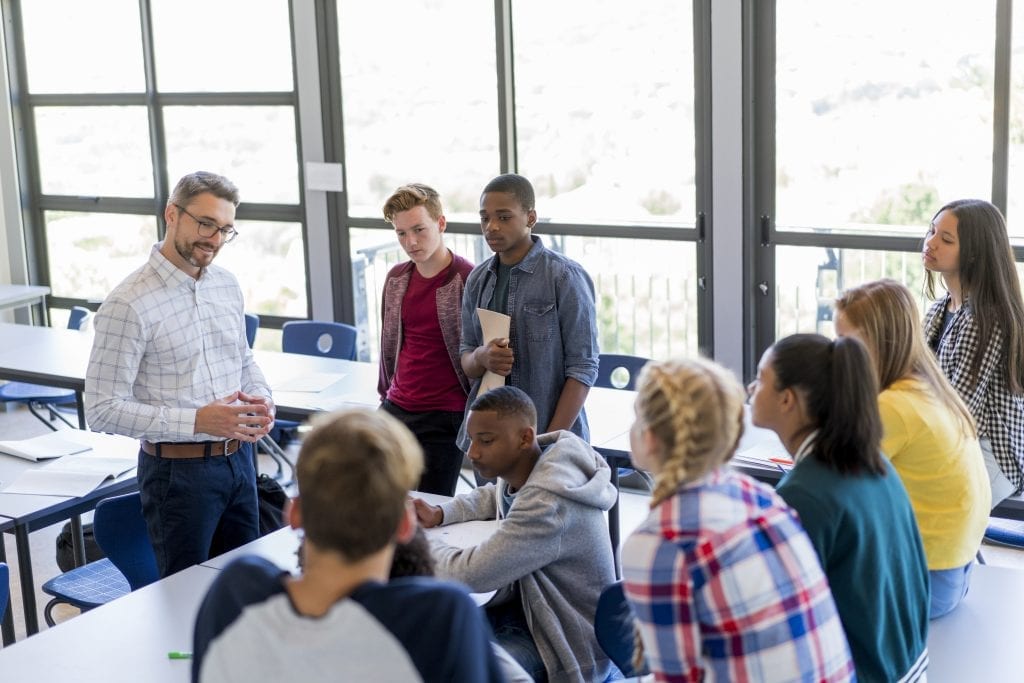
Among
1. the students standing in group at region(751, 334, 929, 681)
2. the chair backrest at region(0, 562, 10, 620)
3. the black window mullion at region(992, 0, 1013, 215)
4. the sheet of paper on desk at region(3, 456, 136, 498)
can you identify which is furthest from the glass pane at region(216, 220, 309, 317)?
the students standing in group at region(751, 334, 929, 681)

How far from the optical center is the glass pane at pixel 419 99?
5.81 m

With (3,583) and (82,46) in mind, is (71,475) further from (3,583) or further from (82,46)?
(82,46)

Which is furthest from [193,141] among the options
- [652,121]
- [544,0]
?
[652,121]

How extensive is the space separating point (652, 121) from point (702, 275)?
28.8 inches

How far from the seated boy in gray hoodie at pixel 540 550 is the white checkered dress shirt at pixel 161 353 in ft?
2.62

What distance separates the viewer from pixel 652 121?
5371mm

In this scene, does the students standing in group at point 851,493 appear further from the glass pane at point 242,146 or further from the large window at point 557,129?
the glass pane at point 242,146

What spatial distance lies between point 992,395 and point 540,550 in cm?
158

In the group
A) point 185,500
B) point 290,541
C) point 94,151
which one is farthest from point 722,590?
point 94,151

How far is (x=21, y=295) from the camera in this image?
6.93 meters

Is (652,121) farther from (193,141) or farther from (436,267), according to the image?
(193,141)

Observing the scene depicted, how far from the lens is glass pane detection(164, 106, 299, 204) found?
6.47 m

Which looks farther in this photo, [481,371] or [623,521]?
[623,521]

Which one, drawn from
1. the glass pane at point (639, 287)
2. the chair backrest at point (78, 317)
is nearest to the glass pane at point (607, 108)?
the glass pane at point (639, 287)
